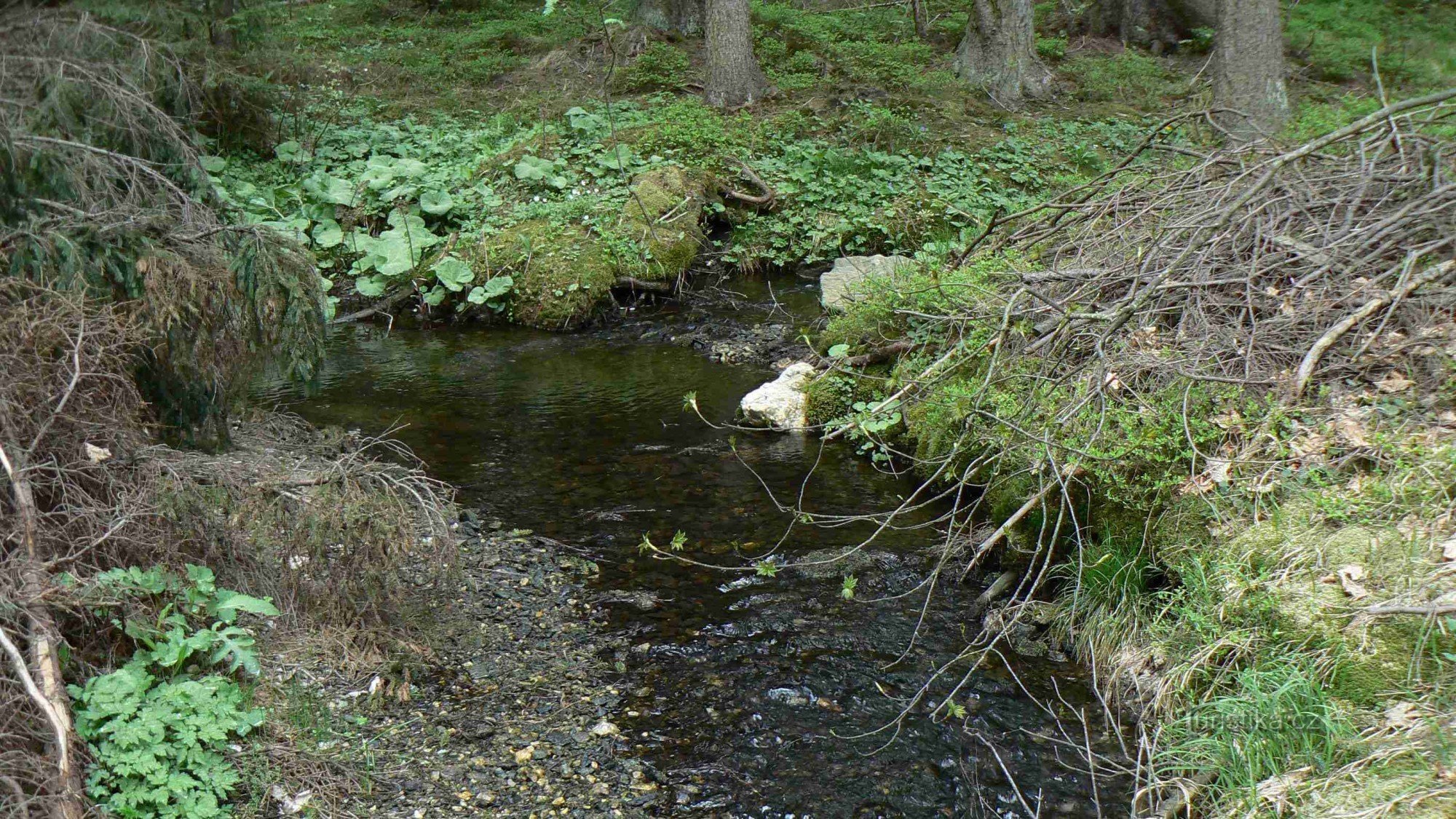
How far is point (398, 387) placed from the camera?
7961 millimetres

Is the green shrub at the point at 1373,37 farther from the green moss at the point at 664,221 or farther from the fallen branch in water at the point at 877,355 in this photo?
the fallen branch in water at the point at 877,355

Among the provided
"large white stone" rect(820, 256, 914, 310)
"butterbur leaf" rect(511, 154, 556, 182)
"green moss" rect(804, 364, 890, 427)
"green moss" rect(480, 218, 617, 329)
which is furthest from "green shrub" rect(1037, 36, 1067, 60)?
"green moss" rect(804, 364, 890, 427)

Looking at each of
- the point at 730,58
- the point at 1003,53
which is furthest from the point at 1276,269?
the point at 1003,53

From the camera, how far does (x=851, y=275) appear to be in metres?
8.95

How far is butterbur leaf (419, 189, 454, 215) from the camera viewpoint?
1030 centimetres

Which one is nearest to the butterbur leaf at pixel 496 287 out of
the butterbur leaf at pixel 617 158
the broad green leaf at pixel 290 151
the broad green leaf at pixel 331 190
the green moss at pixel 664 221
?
the green moss at pixel 664 221

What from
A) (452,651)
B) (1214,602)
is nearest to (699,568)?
(452,651)

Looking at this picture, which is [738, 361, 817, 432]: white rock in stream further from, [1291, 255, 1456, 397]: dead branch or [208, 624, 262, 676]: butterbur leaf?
[208, 624, 262, 676]: butterbur leaf

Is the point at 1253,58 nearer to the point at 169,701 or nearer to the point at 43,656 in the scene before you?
the point at 169,701

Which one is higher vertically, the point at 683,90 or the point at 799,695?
the point at 683,90

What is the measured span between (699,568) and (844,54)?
1309 cm

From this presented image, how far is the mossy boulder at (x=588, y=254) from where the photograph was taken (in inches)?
376

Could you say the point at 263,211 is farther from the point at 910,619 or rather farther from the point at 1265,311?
the point at 1265,311

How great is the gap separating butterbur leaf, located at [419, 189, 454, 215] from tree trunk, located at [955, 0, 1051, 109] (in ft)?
27.6
